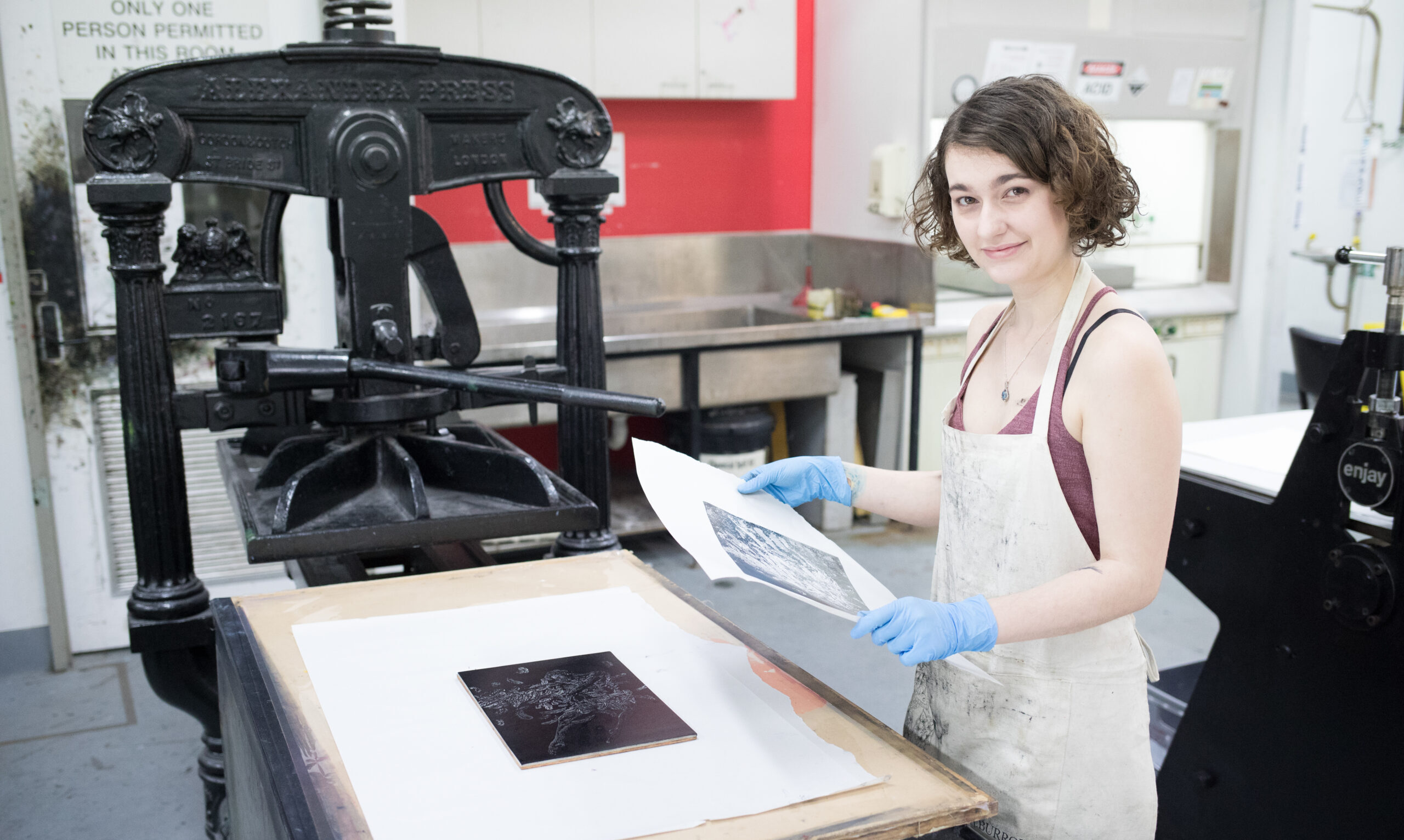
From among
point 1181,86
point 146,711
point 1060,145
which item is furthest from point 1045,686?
point 1181,86

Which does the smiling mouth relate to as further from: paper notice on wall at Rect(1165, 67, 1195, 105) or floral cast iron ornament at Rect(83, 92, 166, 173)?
paper notice on wall at Rect(1165, 67, 1195, 105)

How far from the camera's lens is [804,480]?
1.47m

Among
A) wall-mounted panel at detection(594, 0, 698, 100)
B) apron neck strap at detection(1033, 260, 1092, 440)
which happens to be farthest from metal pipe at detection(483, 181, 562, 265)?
wall-mounted panel at detection(594, 0, 698, 100)

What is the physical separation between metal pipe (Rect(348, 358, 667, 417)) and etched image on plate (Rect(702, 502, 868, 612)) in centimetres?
23

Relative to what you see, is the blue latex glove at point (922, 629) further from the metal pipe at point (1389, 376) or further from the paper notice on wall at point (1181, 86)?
the paper notice on wall at point (1181, 86)

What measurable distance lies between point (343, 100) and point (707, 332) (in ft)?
7.66

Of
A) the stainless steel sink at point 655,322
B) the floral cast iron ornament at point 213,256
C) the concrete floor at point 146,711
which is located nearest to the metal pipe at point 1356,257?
the concrete floor at point 146,711

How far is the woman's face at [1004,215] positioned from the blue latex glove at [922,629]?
37 centimetres

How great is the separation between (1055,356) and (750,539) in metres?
0.41

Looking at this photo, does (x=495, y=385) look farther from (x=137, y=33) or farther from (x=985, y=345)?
(x=137, y=33)

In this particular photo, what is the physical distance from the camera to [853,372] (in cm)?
452

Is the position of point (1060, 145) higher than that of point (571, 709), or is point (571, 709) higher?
point (1060, 145)

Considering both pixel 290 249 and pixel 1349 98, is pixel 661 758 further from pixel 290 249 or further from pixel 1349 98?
pixel 1349 98

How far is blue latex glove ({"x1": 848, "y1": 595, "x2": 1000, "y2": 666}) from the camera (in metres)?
1.08
